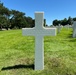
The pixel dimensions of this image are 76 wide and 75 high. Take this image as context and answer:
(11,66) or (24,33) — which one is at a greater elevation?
(24,33)

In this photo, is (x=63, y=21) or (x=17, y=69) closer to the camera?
(x=17, y=69)

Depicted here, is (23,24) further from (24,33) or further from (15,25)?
(24,33)

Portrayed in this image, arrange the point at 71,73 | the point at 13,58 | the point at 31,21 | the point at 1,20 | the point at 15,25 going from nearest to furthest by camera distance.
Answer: the point at 71,73 < the point at 13,58 < the point at 1,20 < the point at 15,25 < the point at 31,21

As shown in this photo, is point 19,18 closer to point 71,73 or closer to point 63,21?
point 63,21

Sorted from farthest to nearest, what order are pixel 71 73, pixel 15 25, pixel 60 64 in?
pixel 15 25
pixel 60 64
pixel 71 73

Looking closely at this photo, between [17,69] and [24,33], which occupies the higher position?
[24,33]

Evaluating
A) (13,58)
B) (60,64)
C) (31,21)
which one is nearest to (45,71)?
(60,64)

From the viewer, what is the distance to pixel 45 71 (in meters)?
5.79

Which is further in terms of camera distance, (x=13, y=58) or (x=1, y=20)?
(x=1, y=20)

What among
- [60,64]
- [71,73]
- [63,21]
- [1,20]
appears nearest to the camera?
[71,73]

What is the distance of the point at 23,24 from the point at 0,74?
85585 millimetres

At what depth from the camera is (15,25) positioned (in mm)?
87062

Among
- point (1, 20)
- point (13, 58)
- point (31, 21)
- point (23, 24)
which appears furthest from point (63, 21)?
point (13, 58)

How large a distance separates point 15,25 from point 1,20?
27958 millimetres
